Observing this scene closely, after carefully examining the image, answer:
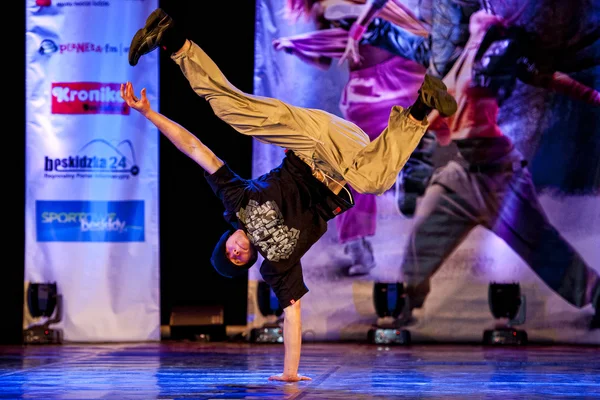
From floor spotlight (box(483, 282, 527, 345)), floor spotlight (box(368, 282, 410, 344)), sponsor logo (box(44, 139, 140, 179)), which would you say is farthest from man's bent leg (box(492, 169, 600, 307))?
sponsor logo (box(44, 139, 140, 179))

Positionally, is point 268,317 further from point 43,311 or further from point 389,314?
point 43,311

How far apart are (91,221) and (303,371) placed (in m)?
3.01

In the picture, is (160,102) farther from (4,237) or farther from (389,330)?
(389,330)

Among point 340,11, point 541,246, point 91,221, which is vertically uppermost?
point 340,11

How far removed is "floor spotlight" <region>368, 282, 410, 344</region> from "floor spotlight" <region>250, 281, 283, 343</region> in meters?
0.76

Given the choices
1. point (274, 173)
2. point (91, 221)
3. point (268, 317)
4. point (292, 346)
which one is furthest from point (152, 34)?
point (268, 317)

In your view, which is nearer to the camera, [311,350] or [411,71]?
[311,350]

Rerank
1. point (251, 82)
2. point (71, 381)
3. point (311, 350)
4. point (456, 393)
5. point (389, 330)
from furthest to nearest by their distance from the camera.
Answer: point (251, 82), point (389, 330), point (311, 350), point (71, 381), point (456, 393)

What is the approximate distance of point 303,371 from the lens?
4793 mm

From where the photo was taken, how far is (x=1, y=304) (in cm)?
741

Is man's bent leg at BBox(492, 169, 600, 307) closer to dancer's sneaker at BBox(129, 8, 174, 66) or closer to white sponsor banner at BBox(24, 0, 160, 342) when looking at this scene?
white sponsor banner at BBox(24, 0, 160, 342)

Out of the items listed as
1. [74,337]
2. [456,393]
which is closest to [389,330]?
[74,337]

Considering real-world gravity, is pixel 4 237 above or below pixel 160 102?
below

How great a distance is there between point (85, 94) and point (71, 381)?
353cm
